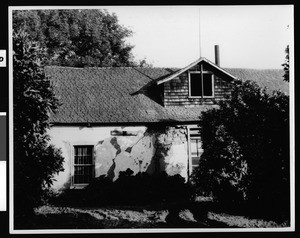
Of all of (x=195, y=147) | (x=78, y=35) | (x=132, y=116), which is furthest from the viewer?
(x=132, y=116)

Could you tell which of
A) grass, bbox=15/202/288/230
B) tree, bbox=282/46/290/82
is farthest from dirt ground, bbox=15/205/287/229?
tree, bbox=282/46/290/82

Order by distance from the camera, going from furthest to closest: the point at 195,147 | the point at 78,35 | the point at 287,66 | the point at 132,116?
the point at 132,116 < the point at 195,147 < the point at 78,35 < the point at 287,66

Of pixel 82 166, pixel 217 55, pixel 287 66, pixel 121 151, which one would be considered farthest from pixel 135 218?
pixel 287 66

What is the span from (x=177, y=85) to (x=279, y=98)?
1.89 m

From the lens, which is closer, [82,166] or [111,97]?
[82,166]

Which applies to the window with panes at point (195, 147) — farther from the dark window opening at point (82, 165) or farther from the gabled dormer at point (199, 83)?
the dark window opening at point (82, 165)

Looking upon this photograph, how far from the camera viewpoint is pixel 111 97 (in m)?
10.6

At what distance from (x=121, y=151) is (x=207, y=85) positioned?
6.63 ft

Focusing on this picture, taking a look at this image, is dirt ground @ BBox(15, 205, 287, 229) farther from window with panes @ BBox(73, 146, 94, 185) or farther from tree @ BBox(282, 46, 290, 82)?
tree @ BBox(282, 46, 290, 82)

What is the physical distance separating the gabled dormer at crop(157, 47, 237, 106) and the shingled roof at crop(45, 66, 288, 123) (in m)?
0.12

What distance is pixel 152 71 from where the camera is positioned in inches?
415

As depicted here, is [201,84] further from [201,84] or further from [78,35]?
[78,35]

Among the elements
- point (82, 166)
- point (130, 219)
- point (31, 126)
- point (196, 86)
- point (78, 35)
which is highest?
point (78, 35)
